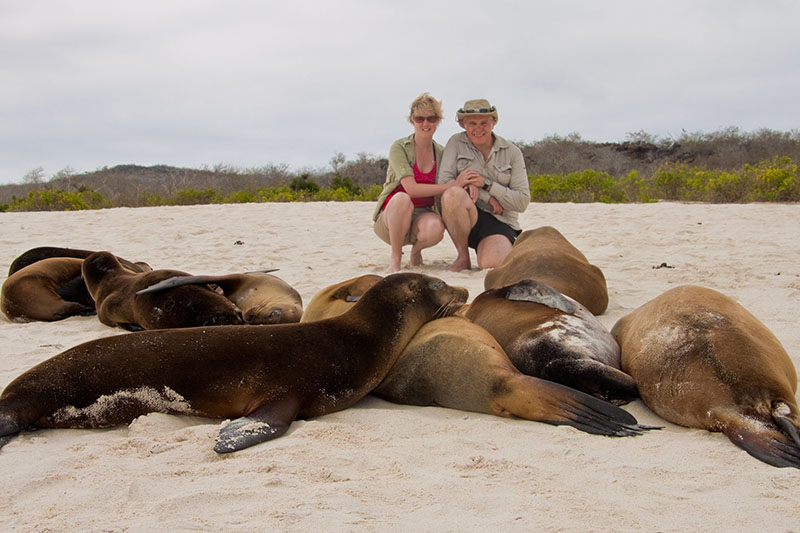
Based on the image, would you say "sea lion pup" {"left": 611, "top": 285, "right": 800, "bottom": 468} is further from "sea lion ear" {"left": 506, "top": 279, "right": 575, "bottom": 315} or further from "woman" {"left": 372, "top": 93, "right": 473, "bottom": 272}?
"woman" {"left": 372, "top": 93, "right": 473, "bottom": 272}

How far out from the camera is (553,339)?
3883mm

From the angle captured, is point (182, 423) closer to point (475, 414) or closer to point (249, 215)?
point (475, 414)

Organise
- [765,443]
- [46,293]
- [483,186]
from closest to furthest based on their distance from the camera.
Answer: [765,443] → [46,293] → [483,186]

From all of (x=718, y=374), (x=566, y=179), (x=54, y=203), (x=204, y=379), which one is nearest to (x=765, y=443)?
(x=718, y=374)

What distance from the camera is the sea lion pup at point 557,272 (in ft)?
17.4

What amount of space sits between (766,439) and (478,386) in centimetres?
129

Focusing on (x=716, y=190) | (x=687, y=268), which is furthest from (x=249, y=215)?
(x=716, y=190)

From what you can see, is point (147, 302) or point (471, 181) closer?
point (147, 302)

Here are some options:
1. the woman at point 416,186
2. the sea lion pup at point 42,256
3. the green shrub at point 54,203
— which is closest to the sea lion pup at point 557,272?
the woman at point 416,186

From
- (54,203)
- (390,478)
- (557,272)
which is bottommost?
(390,478)

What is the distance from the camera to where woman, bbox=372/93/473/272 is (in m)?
7.96

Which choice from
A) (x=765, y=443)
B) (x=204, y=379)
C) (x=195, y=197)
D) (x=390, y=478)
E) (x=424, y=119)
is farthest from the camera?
(x=195, y=197)

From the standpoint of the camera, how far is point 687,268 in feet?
26.3

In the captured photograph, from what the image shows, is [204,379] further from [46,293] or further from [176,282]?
[46,293]
